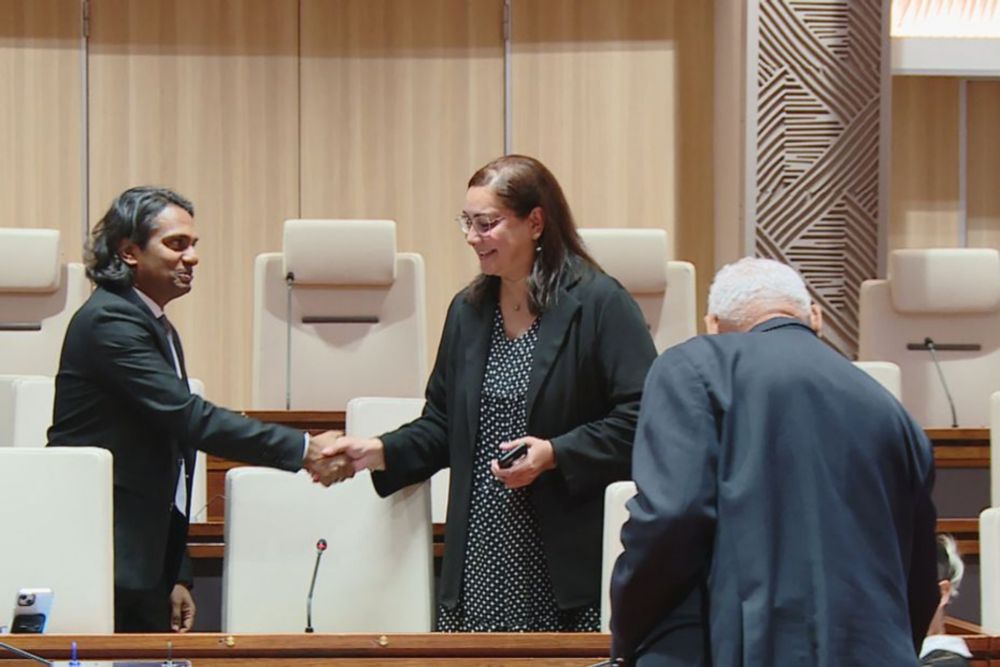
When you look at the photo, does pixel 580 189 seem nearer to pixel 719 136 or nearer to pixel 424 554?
pixel 719 136

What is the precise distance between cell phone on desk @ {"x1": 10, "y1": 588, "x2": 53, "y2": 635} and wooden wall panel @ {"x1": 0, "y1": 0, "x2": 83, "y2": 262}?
3994 mm

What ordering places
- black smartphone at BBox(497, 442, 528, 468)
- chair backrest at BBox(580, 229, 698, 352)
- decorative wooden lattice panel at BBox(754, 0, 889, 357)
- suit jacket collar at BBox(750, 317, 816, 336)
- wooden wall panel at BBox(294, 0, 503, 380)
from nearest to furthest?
suit jacket collar at BBox(750, 317, 816, 336), black smartphone at BBox(497, 442, 528, 468), chair backrest at BBox(580, 229, 698, 352), decorative wooden lattice panel at BBox(754, 0, 889, 357), wooden wall panel at BBox(294, 0, 503, 380)

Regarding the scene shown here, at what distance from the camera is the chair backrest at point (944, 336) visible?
16.0ft

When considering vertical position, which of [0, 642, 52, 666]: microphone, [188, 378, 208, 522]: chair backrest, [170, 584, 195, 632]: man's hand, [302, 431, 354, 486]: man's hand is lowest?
[170, 584, 195, 632]: man's hand

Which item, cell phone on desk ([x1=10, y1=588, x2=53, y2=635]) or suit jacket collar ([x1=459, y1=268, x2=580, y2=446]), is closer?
cell phone on desk ([x1=10, y1=588, x2=53, y2=635])

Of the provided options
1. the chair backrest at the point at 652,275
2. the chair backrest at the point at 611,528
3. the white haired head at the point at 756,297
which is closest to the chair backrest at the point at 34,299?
the chair backrest at the point at 652,275

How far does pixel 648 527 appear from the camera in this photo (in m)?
1.73

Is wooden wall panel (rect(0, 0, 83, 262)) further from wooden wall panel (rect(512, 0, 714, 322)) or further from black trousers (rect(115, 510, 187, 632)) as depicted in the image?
black trousers (rect(115, 510, 187, 632))

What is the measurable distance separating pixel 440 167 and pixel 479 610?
4074 millimetres

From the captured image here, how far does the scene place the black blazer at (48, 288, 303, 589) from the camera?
2545 millimetres

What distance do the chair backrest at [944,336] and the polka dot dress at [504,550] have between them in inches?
106

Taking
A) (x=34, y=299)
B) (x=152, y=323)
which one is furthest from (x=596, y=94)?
(x=152, y=323)

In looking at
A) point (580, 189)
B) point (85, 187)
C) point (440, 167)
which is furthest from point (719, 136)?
point (85, 187)

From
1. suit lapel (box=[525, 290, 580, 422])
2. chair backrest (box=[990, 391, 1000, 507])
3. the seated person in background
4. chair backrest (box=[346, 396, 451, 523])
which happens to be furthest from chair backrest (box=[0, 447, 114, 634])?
chair backrest (box=[990, 391, 1000, 507])
